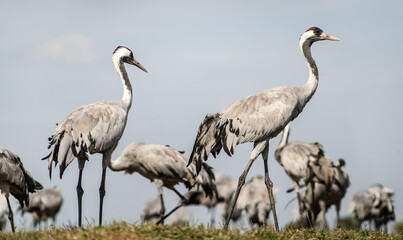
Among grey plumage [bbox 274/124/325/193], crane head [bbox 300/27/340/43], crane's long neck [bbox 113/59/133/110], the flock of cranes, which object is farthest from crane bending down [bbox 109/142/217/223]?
crane head [bbox 300/27/340/43]

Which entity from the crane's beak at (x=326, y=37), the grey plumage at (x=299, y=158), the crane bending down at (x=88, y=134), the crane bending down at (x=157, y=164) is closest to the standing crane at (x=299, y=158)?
the grey plumage at (x=299, y=158)

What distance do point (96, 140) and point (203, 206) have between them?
862cm

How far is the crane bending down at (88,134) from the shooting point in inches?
370

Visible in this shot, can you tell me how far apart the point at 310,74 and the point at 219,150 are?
6.19 feet

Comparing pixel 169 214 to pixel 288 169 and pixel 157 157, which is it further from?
pixel 288 169

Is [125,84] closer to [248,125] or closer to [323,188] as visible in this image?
[248,125]

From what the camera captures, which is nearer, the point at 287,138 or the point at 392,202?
the point at 287,138

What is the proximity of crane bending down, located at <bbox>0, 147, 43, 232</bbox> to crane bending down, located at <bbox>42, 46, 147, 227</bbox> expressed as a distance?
186 centimetres

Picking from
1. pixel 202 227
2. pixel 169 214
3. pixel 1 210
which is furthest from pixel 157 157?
pixel 202 227

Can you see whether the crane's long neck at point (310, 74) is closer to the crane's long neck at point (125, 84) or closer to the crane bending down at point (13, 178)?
the crane's long neck at point (125, 84)

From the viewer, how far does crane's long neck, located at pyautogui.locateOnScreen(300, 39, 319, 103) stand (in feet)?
34.3

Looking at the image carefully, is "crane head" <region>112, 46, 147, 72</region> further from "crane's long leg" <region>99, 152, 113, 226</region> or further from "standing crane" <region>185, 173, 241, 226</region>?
"standing crane" <region>185, 173, 241, 226</region>

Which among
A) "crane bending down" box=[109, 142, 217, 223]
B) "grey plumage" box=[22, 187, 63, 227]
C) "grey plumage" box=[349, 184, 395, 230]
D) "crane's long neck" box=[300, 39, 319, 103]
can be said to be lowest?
"grey plumage" box=[349, 184, 395, 230]

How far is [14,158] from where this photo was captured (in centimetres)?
1170
